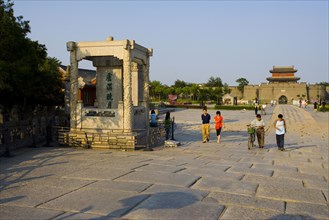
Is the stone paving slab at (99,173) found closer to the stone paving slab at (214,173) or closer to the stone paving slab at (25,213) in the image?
the stone paving slab at (214,173)

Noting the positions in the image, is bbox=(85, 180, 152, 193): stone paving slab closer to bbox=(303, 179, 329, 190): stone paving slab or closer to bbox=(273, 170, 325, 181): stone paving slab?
bbox=(303, 179, 329, 190): stone paving slab

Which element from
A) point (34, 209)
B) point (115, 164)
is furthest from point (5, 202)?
point (115, 164)

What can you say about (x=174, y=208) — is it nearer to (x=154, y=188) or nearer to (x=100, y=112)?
(x=154, y=188)

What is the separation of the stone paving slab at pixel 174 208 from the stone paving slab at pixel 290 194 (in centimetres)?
120

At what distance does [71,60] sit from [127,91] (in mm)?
2248

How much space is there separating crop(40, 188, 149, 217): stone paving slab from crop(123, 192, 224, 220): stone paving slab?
16 centimetres

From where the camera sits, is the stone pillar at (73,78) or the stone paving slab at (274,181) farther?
the stone pillar at (73,78)

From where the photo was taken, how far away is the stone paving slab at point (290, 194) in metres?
5.04

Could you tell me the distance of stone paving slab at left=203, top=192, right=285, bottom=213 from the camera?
4.51m

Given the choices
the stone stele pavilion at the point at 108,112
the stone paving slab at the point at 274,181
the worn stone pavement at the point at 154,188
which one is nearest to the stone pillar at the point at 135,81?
the stone stele pavilion at the point at 108,112

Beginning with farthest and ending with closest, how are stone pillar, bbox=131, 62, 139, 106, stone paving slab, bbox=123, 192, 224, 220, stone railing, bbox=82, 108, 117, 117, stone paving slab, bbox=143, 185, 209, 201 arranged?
1. stone pillar, bbox=131, 62, 139, 106
2. stone railing, bbox=82, 108, 117, 117
3. stone paving slab, bbox=143, 185, 209, 201
4. stone paving slab, bbox=123, 192, 224, 220

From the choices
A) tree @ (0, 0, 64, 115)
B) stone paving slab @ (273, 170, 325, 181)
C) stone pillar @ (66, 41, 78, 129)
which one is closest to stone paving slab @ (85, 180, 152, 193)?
stone paving slab @ (273, 170, 325, 181)

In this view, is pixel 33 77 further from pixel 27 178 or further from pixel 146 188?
pixel 146 188

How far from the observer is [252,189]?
5449 mm
